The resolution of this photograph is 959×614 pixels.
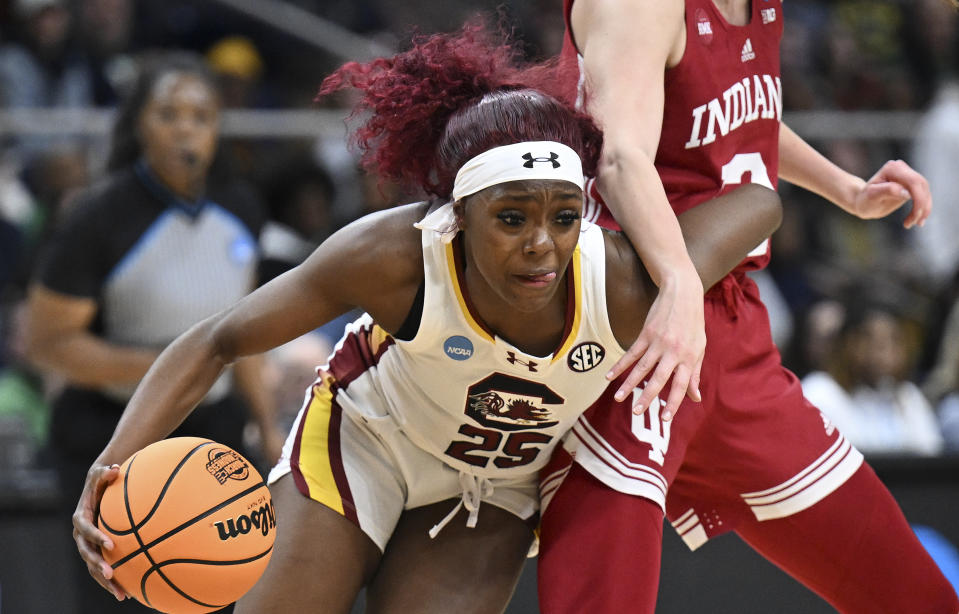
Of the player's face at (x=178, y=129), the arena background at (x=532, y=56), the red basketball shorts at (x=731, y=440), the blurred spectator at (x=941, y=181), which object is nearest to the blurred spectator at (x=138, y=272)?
the player's face at (x=178, y=129)

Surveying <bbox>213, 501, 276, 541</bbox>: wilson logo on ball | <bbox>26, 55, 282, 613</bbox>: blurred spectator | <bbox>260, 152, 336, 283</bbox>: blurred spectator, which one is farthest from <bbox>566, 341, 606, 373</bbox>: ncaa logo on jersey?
<bbox>260, 152, 336, 283</bbox>: blurred spectator

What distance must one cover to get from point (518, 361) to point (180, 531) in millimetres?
814

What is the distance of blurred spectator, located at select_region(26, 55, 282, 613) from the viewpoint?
459 cm

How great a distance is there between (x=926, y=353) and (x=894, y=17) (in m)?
3.34

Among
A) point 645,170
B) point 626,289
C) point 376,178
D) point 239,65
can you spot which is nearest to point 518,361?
point 626,289

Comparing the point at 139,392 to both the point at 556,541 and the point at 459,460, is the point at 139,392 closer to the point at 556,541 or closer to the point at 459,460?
the point at 459,460

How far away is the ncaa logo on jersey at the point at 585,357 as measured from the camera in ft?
9.40

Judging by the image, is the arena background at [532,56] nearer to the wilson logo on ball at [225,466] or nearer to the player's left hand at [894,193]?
the player's left hand at [894,193]

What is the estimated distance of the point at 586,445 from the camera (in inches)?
120

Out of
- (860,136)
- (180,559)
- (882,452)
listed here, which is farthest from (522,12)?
(180,559)

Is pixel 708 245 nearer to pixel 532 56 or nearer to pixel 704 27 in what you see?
pixel 704 27

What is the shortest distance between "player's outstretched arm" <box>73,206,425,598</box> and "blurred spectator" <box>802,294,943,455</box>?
3.61 metres

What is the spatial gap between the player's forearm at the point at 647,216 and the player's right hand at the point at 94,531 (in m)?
1.22

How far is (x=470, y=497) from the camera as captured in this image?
3209 mm
